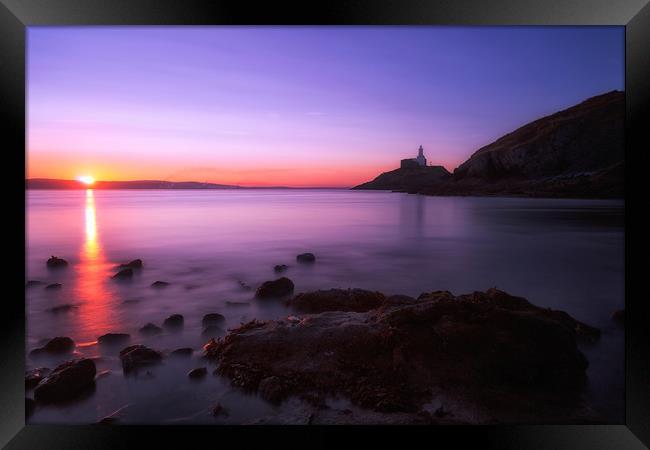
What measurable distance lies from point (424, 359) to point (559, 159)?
185 feet

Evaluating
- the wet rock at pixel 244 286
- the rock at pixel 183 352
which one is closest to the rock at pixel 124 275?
the wet rock at pixel 244 286

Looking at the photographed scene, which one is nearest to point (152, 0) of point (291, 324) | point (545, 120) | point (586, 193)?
point (291, 324)

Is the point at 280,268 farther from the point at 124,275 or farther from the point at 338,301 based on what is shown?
the point at 338,301

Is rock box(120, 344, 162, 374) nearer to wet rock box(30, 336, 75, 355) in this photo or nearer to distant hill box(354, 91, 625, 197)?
wet rock box(30, 336, 75, 355)

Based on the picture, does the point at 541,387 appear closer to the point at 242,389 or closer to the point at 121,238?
the point at 242,389

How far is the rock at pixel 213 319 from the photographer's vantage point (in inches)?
237

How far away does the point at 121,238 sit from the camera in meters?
17.1

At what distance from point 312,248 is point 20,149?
11.0 m

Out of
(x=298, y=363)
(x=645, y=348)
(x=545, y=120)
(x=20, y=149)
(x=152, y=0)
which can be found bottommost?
(x=298, y=363)

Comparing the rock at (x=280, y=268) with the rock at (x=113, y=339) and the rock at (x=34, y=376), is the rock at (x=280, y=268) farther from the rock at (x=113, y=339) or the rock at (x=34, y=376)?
the rock at (x=34, y=376)

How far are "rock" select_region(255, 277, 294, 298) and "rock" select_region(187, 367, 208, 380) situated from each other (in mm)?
2790

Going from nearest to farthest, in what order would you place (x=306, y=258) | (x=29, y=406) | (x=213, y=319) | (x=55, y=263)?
(x=29, y=406) → (x=213, y=319) → (x=55, y=263) → (x=306, y=258)

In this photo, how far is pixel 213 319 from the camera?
611cm

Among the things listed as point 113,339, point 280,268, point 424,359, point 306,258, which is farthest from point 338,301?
point 306,258
